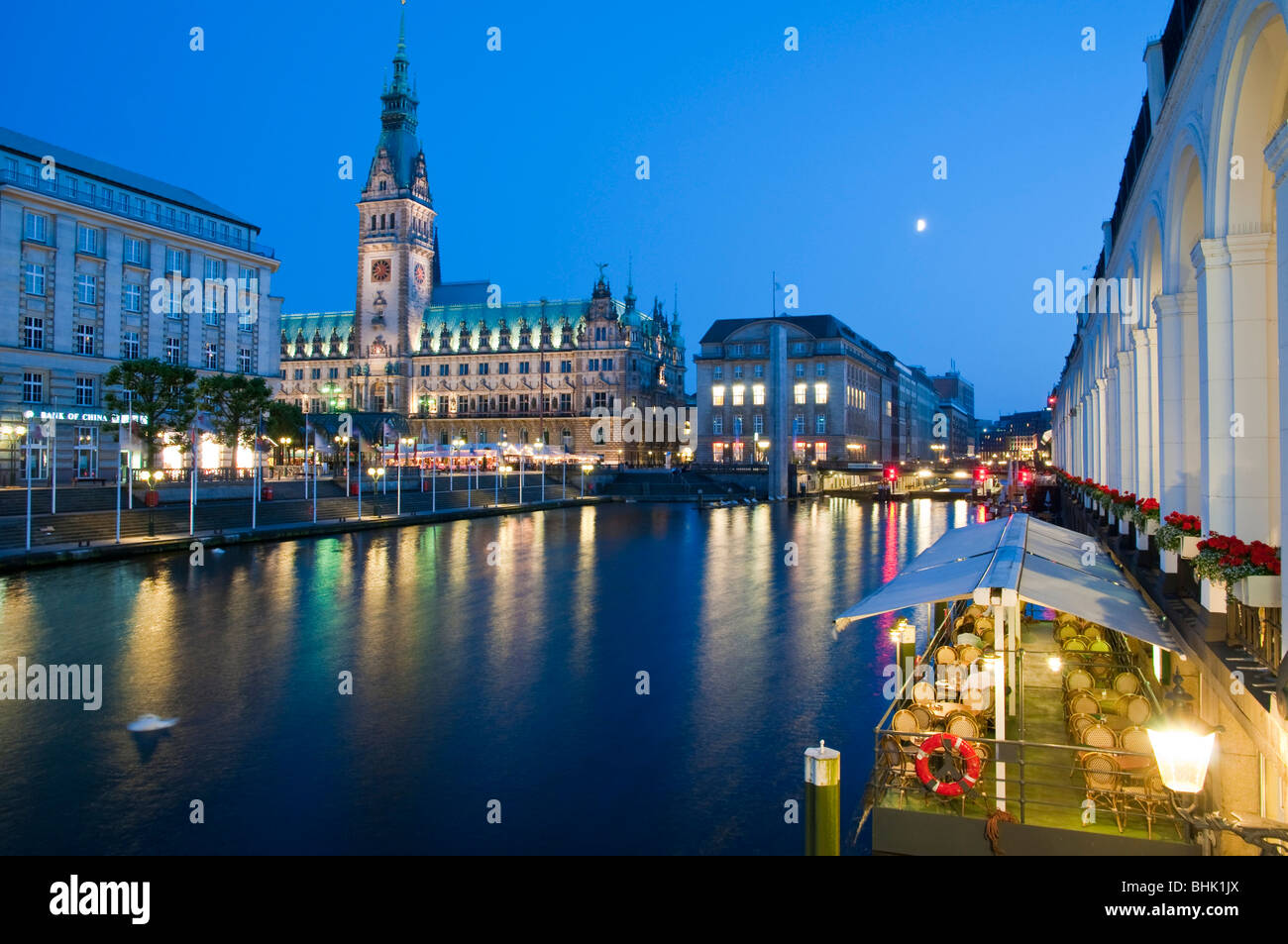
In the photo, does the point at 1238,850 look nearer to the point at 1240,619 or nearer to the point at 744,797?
the point at 1240,619

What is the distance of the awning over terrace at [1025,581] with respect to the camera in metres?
10.5

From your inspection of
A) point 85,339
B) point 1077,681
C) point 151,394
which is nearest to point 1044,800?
point 1077,681

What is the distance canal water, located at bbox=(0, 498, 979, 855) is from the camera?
1120 centimetres

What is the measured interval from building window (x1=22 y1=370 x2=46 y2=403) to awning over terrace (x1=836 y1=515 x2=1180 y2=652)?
6217cm

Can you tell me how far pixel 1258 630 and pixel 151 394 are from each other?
195 ft

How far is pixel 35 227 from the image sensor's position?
60219 mm

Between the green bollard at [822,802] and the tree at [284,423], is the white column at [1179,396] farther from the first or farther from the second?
the tree at [284,423]

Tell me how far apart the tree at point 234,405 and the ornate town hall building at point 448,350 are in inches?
2610

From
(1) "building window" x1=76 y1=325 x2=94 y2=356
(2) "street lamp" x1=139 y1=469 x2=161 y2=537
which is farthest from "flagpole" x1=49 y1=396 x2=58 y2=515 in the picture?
(1) "building window" x1=76 y1=325 x2=94 y2=356

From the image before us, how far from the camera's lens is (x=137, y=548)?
39.4 m

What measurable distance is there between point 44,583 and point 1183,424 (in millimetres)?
34437

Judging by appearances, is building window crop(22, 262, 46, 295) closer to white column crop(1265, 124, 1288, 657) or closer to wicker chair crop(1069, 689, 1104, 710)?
wicker chair crop(1069, 689, 1104, 710)

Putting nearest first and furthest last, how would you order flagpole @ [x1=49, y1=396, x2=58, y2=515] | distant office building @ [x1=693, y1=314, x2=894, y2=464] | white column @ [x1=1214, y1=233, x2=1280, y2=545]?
white column @ [x1=1214, y1=233, x2=1280, y2=545], flagpole @ [x1=49, y1=396, x2=58, y2=515], distant office building @ [x1=693, y1=314, x2=894, y2=464]

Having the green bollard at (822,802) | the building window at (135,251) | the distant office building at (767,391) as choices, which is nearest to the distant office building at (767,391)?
the distant office building at (767,391)
